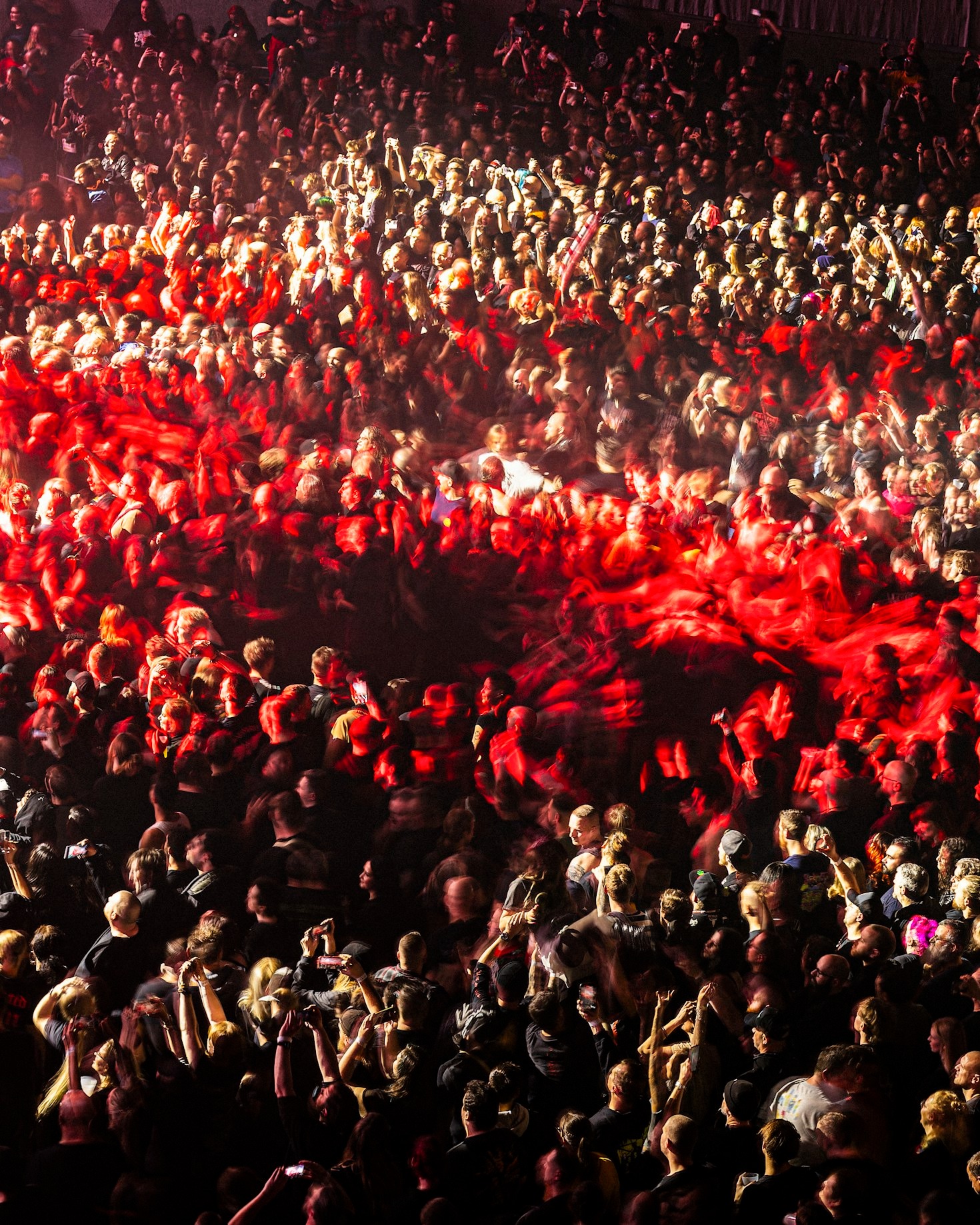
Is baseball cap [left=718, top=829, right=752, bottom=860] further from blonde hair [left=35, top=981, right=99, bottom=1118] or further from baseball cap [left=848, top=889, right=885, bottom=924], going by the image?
blonde hair [left=35, top=981, right=99, bottom=1118]

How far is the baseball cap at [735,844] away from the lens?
9.96 metres

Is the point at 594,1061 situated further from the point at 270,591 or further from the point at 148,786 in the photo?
the point at 270,591

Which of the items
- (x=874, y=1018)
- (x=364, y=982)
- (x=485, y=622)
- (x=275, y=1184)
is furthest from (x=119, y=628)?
(x=874, y=1018)

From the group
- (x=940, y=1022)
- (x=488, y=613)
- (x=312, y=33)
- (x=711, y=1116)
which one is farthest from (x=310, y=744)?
(x=312, y=33)

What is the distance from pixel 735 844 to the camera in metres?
10.0

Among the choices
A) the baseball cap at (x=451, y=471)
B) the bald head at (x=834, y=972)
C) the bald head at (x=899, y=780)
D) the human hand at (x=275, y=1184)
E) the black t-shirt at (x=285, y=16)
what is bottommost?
the human hand at (x=275, y=1184)

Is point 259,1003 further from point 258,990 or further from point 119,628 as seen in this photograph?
point 119,628

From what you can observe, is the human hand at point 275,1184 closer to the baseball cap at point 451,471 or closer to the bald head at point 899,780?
the bald head at point 899,780

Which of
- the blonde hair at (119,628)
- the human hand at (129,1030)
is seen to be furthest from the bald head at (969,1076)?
the blonde hair at (119,628)

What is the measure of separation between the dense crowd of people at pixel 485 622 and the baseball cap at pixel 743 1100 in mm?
54

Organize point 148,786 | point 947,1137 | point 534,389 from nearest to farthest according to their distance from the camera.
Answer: point 947,1137 → point 148,786 → point 534,389

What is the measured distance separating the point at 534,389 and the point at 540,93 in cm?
293

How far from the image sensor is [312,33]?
12711 millimetres

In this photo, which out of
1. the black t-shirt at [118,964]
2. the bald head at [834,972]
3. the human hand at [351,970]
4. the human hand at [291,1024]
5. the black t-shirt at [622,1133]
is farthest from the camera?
the bald head at [834,972]
